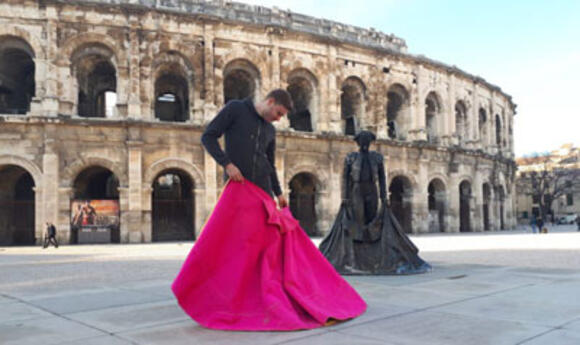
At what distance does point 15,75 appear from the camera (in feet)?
73.8

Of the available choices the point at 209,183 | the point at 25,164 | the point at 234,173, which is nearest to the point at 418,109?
the point at 209,183

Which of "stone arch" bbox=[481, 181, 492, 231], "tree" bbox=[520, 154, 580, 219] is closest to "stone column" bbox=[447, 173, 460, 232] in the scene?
"stone arch" bbox=[481, 181, 492, 231]

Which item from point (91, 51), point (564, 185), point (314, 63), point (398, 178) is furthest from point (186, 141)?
point (564, 185)

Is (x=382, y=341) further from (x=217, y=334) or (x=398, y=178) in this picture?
(x=398, y=178)


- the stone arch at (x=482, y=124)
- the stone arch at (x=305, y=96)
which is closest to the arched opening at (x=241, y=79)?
the stone arch at (x=305, y=96)

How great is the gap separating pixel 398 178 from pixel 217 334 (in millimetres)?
26327

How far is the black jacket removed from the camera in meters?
4.28

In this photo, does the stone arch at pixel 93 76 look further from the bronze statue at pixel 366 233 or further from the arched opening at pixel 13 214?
the bronze statue at pixel 366 233

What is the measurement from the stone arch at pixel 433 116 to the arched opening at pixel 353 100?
5276 millimetres

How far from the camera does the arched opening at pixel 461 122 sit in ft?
103

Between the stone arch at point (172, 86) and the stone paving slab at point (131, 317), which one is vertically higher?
the stone arch at point (172, 86)

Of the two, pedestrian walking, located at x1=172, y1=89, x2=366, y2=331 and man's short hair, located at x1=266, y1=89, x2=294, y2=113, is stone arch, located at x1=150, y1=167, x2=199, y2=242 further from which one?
man's short hair, located at x1=266, y1=89, x2=294, y2=113

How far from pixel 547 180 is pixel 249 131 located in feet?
194

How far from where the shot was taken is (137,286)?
6.57 metres
